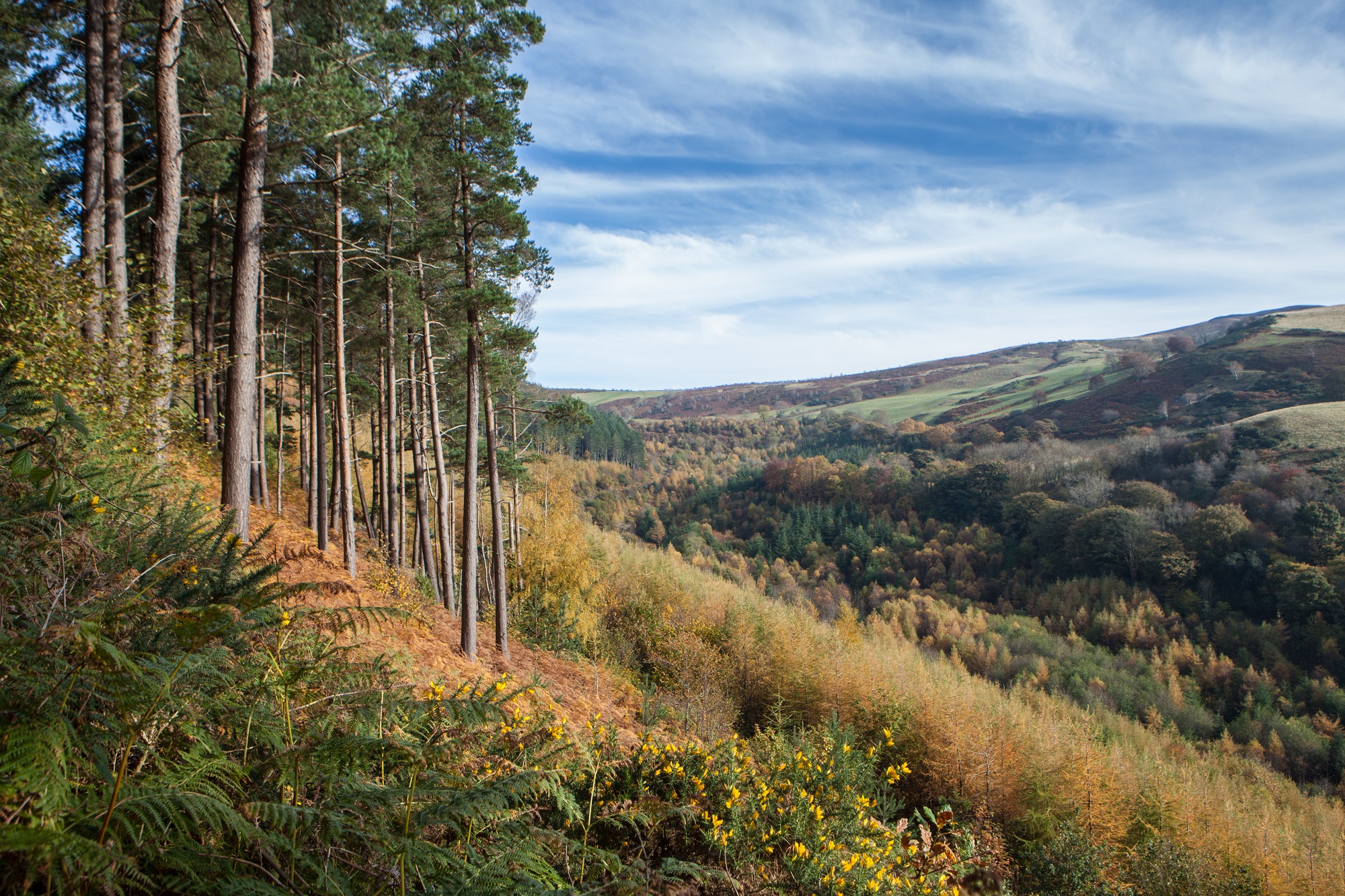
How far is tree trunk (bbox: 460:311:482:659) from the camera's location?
959 cm

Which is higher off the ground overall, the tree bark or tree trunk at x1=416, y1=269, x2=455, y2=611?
the tree bark

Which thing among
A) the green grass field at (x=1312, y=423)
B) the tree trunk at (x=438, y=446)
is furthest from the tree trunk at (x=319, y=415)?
the green grass field at (x=1312, y=423)

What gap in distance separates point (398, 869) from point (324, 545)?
443 inches

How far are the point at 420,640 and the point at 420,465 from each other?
5.18m

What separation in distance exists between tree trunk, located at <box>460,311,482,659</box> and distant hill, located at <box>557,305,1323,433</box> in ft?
229

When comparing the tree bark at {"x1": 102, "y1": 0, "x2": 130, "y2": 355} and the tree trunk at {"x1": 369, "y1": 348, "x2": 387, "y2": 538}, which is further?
the tree trunk at {"x1": 369, "y1": 348, "x2": 387, "y2": 538}

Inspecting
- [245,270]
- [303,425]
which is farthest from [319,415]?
[303,425]

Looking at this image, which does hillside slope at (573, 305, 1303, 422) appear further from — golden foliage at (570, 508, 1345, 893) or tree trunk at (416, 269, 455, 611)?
tree trunk at (416, 269, 455, 611)

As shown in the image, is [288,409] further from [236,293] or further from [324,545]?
[236,293]

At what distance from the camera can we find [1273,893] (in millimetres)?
7578

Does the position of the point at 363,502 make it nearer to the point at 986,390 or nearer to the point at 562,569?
the point at 562,569

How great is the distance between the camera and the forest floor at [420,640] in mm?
5902

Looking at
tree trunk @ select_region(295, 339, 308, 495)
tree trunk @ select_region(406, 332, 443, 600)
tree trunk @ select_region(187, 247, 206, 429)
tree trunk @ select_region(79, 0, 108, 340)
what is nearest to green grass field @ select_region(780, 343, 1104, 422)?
tree trunk @ select_region(406, 332, 443, 600)

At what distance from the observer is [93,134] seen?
7020 mm
